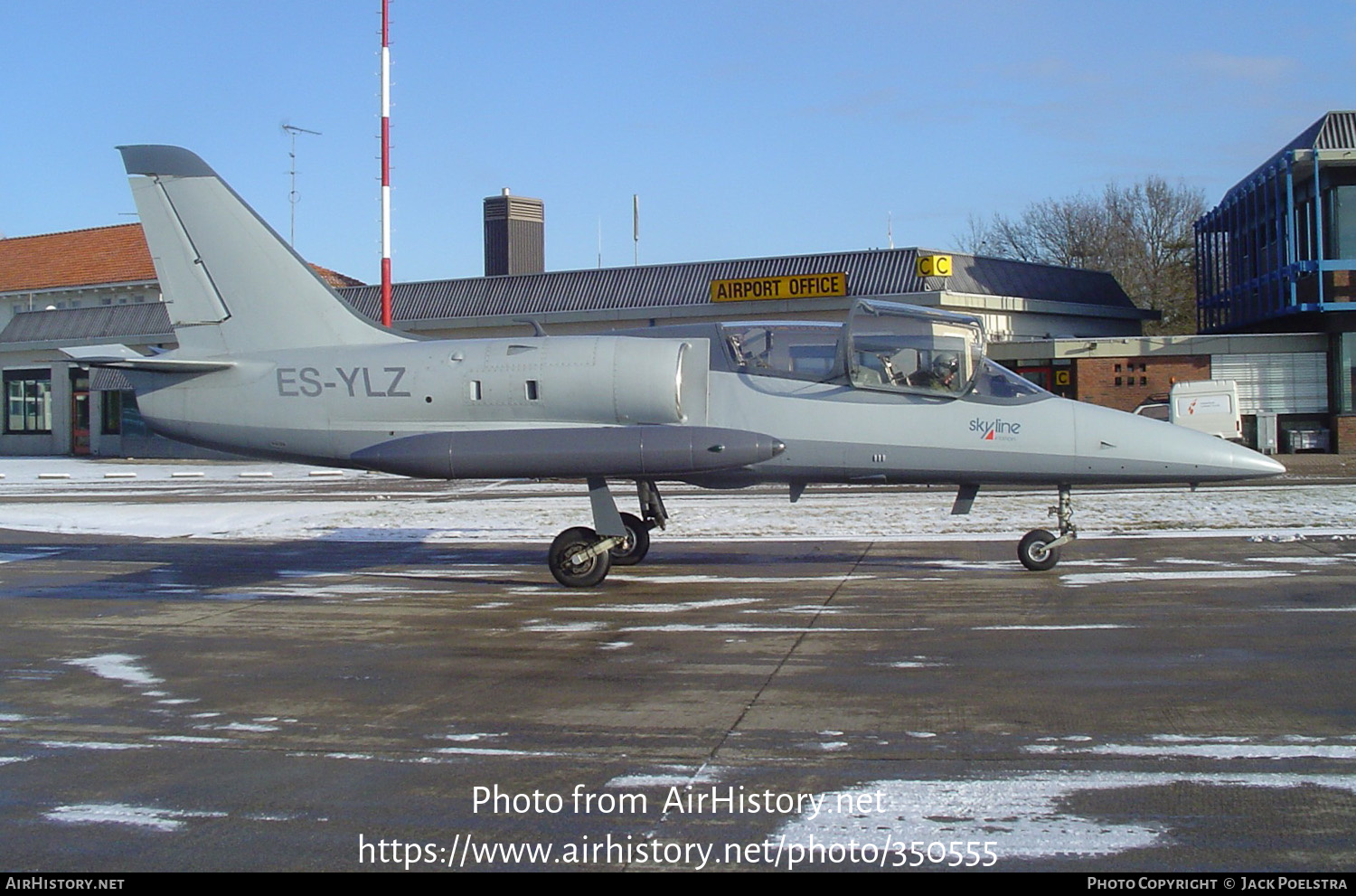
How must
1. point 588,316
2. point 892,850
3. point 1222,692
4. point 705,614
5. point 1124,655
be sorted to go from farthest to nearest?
point 588,316, point 705,614, point 1124,655, point 1222,692, point 892,850

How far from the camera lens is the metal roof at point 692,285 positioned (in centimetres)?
3644

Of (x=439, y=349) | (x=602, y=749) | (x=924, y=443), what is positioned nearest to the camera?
(x=602, y=749)

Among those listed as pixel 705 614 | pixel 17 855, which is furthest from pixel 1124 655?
pixel 17 855

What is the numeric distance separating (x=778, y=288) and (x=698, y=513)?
18326 mm

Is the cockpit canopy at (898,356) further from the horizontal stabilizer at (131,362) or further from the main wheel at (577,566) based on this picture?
the horizontal stabilizer at (131,362)

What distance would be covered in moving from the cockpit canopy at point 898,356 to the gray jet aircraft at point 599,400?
20 millimetres

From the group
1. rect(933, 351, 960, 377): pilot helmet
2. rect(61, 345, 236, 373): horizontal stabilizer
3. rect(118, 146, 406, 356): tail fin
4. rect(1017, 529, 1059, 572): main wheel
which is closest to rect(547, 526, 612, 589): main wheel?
rect(118, 146, 406, 356): tail fin

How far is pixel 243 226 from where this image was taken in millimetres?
13266

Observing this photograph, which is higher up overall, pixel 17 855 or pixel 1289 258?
pixel 1289 258

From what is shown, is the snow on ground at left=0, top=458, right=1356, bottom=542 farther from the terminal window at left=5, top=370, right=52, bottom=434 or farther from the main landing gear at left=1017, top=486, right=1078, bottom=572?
the terminal window at left=5, top=370, right=52, bottom=434

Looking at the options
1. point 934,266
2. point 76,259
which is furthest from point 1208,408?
point 76,259

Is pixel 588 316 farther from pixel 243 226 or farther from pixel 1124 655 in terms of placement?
pixel 1124 655

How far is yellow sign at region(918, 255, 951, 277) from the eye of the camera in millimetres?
34844

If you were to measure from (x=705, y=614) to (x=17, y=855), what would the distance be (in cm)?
636
